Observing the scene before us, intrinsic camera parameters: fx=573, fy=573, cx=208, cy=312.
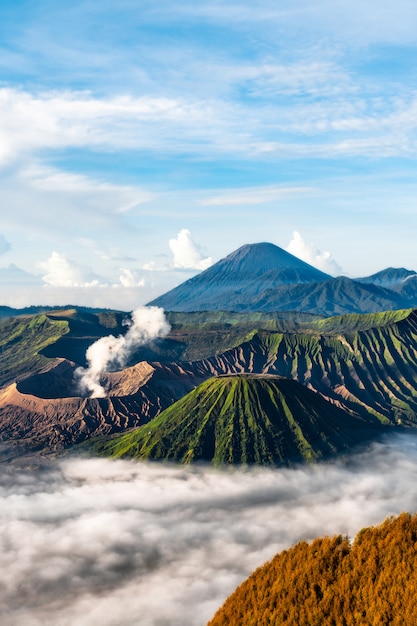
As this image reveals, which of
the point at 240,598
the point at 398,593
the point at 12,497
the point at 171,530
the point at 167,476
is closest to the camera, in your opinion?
the point at 398,593

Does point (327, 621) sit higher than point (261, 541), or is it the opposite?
point (327, 621)

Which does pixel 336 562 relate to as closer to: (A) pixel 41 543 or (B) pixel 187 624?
(B) pixel 187 624

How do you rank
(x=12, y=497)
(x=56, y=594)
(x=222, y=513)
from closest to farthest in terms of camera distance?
(x=56, y=594) < (x=222, y=513) < (x=12, y=497)

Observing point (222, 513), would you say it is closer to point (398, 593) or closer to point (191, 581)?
point (191, 581)

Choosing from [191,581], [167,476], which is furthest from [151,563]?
[167,476]

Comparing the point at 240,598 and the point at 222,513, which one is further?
the point at 222,513

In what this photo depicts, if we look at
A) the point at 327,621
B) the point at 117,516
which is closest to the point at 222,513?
the point at 117,516
